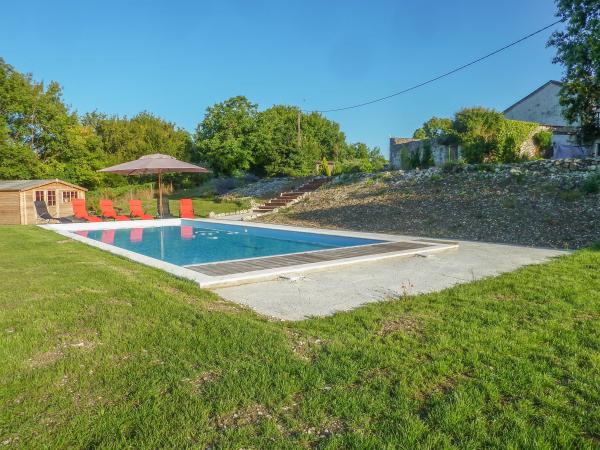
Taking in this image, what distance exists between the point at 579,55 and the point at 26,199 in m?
21.0

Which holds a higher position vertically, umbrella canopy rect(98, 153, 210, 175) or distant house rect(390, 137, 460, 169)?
distant house rect(390, 137, 460, 169)

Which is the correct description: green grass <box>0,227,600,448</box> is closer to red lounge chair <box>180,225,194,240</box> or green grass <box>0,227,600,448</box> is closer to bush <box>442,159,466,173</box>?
red lounge chair <box>180,225,194,240</box>

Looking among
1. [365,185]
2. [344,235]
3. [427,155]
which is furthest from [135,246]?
[427,155]

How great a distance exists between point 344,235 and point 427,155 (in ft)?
33.4

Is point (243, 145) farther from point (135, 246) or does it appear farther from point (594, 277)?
point (594, 277)

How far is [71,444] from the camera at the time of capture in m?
1.91

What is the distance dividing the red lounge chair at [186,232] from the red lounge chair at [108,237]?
6.94 feet

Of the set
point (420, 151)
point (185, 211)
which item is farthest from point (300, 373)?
point (420, 151)

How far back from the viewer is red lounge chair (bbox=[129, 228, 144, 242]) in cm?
1233

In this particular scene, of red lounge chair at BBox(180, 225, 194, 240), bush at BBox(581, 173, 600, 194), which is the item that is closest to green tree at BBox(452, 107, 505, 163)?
bush at BBox(581, 173, 600, 194)

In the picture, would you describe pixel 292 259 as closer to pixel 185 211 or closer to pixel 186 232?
pixel 186 232

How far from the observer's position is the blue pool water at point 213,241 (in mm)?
9758

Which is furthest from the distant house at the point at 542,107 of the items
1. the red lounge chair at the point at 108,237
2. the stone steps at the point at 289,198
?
the red lounge chair at the point at 108,237

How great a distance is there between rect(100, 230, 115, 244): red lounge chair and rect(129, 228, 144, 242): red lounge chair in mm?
525
